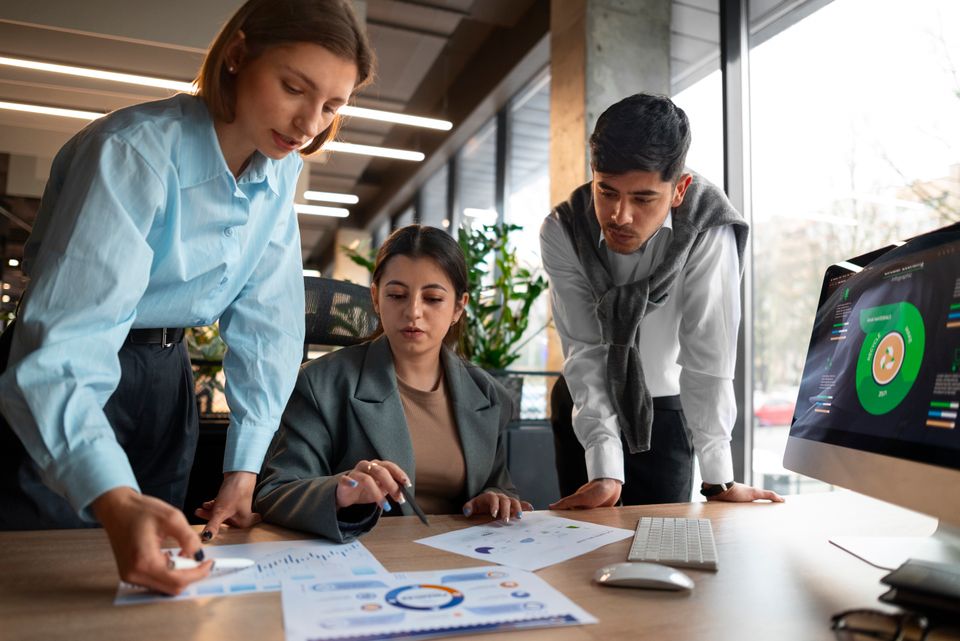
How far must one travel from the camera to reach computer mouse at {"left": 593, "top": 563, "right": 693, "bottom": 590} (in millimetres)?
787

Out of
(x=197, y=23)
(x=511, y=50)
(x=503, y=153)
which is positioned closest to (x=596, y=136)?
(x=197, y=23)

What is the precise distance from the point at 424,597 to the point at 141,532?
0.27m

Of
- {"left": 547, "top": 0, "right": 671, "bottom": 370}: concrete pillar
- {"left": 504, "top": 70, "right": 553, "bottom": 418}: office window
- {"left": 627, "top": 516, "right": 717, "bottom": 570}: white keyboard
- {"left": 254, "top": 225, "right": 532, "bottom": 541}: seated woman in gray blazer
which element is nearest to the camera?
{"left": 627, "top": 516, "right": 717, "bottom": 570}: white keyboard

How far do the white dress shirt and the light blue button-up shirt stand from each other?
25.4 inches

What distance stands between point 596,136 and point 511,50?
13.2ft

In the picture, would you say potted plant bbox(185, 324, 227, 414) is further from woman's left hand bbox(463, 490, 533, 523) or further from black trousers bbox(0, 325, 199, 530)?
woman's left hand bbox(463, 490, 533, 523)

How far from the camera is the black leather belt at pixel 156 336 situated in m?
1.10

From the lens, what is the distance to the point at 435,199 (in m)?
8.19

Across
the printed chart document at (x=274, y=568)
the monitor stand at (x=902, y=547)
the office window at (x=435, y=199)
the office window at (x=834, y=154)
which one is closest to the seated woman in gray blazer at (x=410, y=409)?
the printed chart document at (x=274, y=568)

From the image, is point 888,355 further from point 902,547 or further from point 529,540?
point 529,540

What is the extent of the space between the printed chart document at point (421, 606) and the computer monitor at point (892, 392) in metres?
0.45

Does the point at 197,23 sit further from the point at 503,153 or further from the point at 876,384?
the point at 876,384

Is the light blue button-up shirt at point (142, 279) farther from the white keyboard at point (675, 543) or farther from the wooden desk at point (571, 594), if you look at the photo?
the white keyboard at point (675, 543)

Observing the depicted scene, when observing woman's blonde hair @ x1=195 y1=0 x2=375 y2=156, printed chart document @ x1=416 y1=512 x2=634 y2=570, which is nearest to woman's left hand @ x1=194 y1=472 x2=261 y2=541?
printed chart document @ x1=416 y1=512 x2=634 y2=570
